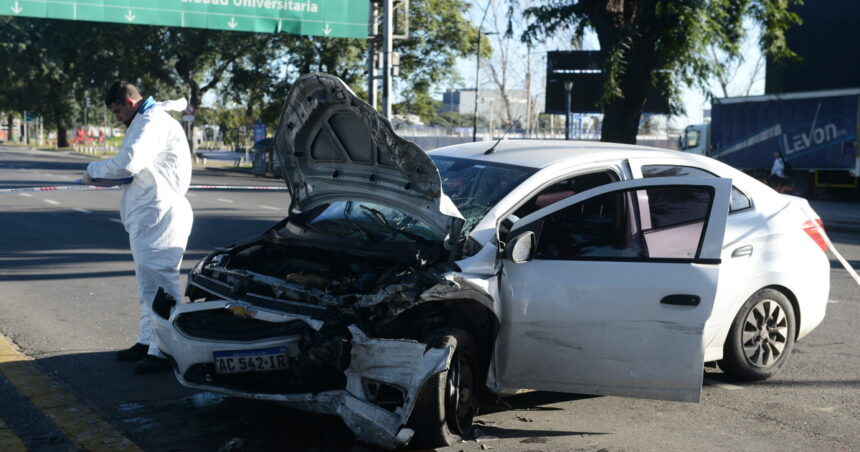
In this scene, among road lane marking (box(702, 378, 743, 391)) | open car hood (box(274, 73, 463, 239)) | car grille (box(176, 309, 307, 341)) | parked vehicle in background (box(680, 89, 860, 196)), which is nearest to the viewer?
car grille (box(176, 309, 307, 341))

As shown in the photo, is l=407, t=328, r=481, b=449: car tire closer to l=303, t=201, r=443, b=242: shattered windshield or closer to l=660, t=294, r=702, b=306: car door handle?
l=303, t=201, r=443, b=242: shattered windshield

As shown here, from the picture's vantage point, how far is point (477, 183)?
17.6 feet

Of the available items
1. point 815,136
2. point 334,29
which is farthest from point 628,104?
point 815,136

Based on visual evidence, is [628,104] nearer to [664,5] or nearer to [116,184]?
[664,5]

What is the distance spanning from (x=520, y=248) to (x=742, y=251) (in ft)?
5.62

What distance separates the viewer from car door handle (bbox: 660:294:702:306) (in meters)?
4.63

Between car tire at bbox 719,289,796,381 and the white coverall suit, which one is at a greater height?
the white coverall suit

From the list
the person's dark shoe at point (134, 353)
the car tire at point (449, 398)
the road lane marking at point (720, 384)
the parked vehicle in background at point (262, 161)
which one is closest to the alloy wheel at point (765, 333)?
the road lane marking at point (720, 384)

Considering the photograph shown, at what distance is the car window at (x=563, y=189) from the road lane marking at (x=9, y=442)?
2817 mm

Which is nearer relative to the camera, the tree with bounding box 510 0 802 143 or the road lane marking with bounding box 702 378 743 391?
the road lane marking with bounding box 702 378 743 391

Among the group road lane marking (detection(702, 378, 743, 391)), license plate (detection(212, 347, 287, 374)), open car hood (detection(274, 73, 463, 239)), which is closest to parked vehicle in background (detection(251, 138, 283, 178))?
open car hood (detection(274, 73, 463, 239))

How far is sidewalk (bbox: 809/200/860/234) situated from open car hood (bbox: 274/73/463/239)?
52.0 ft

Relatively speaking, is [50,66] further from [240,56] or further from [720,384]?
[720,384]

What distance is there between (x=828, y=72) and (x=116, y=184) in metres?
29.2
